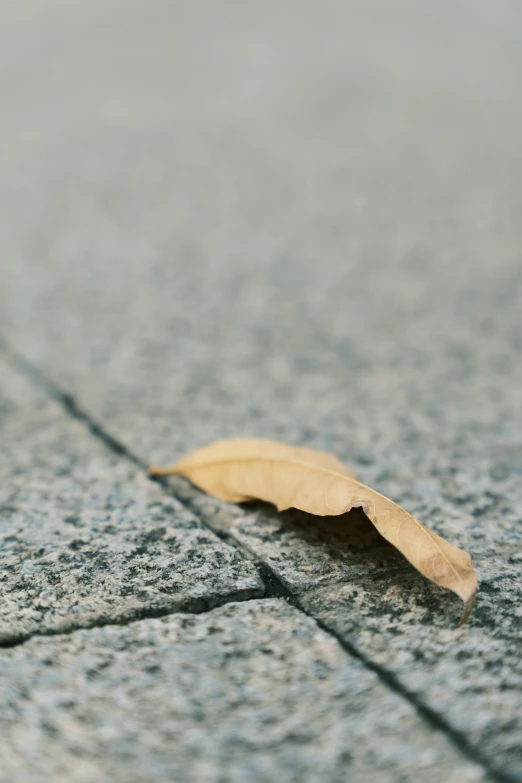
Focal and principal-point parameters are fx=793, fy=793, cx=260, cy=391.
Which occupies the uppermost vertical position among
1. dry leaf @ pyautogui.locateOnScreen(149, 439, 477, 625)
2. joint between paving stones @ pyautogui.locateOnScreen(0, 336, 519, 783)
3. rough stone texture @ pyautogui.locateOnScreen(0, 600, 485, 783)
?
dry leaf @ pyautogui.locateOnScreen(149, 439, 477, 625)

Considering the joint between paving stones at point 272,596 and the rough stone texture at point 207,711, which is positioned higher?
the joint between paving stones at point 272,596

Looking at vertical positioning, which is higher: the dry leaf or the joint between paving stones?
the dry leaf

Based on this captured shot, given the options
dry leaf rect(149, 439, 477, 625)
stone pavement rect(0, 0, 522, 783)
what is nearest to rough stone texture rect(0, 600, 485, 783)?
stone pavement rect(0, 0, 522, 783)

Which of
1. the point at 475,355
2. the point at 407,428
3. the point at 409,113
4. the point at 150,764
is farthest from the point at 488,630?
the point at 409,113

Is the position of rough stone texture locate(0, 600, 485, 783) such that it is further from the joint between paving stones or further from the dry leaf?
the dry leaf

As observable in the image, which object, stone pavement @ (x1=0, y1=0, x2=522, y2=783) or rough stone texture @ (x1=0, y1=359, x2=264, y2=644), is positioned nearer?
stone pavement @ (x1=0, y1=0, x2=522, y2=783)

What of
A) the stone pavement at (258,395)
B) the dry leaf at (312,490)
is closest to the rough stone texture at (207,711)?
the stone pavement at (258,395)

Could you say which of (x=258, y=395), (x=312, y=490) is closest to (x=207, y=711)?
(x=312, y=490)

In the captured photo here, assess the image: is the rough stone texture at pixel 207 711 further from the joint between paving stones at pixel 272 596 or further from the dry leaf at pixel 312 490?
the dry leaf at pixel 312 490
